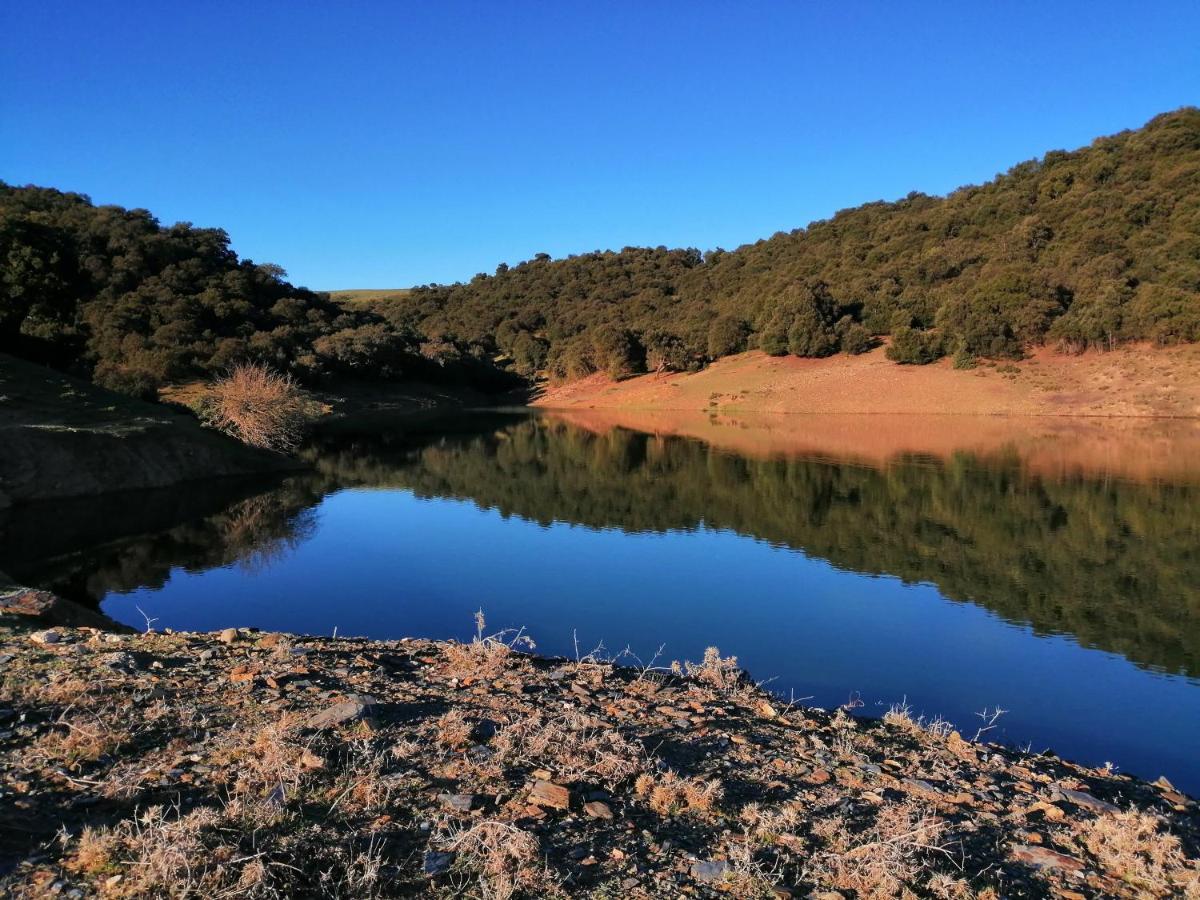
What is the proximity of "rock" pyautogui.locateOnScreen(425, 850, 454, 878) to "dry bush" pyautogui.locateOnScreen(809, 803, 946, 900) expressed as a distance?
2222 millimetres

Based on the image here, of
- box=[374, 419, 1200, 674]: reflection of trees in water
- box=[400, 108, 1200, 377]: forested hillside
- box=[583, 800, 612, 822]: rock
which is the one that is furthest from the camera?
box=[400, 108, 1200, 377]: forested hillside

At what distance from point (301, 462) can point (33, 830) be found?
113ft

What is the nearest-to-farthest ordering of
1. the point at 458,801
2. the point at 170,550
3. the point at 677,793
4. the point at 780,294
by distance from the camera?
1. the point at 458,801
2. the point at 677,793
3. the point at 170,550
4. the point at 780,294

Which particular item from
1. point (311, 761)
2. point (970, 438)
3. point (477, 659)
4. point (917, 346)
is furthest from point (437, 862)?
point (917, 346)

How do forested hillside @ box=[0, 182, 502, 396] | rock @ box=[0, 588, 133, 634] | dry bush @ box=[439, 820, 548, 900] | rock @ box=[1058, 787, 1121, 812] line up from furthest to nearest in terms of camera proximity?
forested hillside @ box=[0, 182, 502, 396] → rock @ box=[0, 588, 133, 634] → rock @ box=[1058, 787, 1121, 812] → dry bush @ box=[439, 820, 548, 900]

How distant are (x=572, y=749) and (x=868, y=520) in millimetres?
17944

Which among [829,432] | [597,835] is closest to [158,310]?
[829,432]

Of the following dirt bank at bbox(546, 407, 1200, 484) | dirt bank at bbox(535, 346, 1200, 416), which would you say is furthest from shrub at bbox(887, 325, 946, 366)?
dirt bank at bbox(546, 407, 1200, 484)

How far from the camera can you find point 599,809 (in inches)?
208

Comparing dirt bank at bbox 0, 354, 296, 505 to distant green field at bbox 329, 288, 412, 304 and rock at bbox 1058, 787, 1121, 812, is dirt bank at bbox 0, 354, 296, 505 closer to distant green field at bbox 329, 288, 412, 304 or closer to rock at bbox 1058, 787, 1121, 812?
rock at bbox 1058, 787, 1121, 812

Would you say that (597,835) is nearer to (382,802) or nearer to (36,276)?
(382,802)

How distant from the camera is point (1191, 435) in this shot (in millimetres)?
40781

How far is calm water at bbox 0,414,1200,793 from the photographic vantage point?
10.6m

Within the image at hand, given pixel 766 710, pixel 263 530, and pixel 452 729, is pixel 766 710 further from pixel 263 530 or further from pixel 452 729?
pixel 263 530
